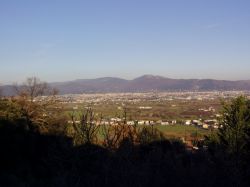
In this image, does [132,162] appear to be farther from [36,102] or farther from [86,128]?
[36,102]

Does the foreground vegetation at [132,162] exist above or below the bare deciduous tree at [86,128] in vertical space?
below

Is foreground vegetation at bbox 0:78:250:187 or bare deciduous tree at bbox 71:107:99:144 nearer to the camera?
foreground vegetation at bbox 0:78:250:187

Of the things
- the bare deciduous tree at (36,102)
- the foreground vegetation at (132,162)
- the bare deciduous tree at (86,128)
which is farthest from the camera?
the bare deciduous tree at (36,102)

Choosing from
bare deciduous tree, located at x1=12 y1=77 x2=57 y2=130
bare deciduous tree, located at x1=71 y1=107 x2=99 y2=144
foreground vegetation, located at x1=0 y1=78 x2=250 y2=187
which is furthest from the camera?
bare deciduous tree, located at x1=12 y1=77 x2=57 y2=130

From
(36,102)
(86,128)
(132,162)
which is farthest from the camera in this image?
(36,102)

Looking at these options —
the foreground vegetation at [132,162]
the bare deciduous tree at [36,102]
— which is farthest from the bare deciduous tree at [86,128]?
the bare deciduous tree at [36,102]

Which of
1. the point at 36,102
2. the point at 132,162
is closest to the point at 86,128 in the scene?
the point at 132,162

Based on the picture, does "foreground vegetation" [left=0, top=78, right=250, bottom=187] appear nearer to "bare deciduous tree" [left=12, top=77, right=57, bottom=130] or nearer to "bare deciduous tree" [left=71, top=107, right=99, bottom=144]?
"bare deciduous tree" [left=71, top=107, right=99, bottom=144]

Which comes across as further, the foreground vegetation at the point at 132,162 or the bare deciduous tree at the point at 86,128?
the bare deciduous tree at the point at 86,128

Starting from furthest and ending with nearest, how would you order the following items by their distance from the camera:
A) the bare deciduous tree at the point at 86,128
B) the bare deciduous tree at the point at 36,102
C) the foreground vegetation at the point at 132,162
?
the bare deciduous tree at the point at 36,102 → the bare deciduous tree at the point at 86,128 → the foreground vegetation at the point at 132,162

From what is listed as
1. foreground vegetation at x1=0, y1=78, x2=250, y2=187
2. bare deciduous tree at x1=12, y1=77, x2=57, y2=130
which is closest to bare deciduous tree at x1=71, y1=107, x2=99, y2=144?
foreground vegetation at x1=0, y1=78, x2=250, y2=187

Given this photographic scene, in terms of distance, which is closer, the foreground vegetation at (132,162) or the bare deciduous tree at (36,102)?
the foreground vegetation at (132,162)

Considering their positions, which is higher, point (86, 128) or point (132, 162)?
point (86, 128)

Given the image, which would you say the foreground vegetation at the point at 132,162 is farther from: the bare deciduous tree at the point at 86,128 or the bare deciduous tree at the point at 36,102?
the bare deciduous tree at the point at 36,102
